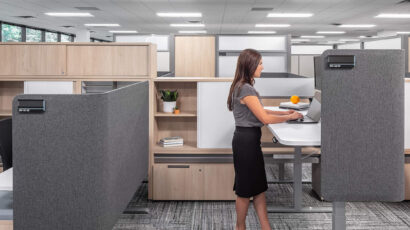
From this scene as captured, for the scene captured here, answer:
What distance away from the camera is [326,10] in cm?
880

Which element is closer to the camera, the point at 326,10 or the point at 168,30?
the point at 326,10

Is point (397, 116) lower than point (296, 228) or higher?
higher

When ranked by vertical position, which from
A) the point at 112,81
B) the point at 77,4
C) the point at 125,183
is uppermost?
the point at 77,4

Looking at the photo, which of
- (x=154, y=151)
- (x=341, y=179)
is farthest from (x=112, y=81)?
(x=341, y=179)

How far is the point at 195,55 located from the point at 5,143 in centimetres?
251

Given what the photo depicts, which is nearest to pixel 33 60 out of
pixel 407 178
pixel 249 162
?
pixel 249 162

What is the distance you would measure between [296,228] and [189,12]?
23.6 ft

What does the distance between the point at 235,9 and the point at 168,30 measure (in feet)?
15.7

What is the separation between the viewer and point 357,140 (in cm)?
170

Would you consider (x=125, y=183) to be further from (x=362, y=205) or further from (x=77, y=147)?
(x=362, y=205)

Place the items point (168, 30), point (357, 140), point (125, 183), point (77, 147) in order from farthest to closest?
1. point (168, 30)
2. point (125, 183)
3. point (357, 140)
4. point (77, 147)

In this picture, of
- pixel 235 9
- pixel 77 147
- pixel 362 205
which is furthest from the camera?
pixel 235 9

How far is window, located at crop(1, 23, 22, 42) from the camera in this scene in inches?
431

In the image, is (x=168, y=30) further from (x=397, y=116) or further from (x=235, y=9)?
(x=397, y=116)
